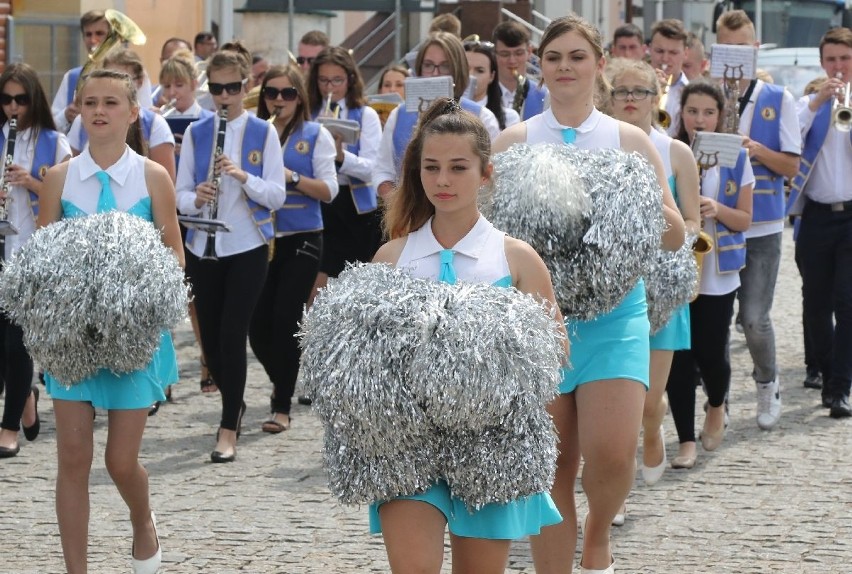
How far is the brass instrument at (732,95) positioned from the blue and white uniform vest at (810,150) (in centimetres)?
71

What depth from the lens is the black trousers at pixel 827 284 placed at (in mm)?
10078

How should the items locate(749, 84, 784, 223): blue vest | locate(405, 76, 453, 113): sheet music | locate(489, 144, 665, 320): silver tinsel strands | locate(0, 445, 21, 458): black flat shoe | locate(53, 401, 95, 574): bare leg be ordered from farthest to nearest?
locate(749, 84, 784, 223): blue vest → locate(405, 76, 453, 113): sheet music → locate(0, 445, 21, 458): black flat shoe → locate(53, 401, 95, 574): bare leg → locate(489, 144, 665, 320): silver tinsel strands

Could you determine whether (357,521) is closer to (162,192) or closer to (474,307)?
(162,192)

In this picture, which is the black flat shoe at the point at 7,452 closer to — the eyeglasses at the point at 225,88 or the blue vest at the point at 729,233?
the eyeglasses at the point at 225,88

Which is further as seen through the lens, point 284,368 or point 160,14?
point 160,14

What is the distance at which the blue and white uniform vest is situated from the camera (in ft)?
34.2

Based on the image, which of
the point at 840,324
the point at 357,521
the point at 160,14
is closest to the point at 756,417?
the point at 840,324

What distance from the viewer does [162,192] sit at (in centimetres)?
646

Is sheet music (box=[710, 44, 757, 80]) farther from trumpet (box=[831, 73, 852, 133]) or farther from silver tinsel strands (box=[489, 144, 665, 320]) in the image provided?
silver tinsel strands (box=[489, 144, 665, 320])

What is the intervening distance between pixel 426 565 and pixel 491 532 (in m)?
0.23

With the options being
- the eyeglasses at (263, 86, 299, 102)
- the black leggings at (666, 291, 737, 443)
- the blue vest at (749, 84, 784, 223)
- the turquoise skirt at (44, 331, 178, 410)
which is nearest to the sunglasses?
the eyeglasses at (263, 86, 299, 102)

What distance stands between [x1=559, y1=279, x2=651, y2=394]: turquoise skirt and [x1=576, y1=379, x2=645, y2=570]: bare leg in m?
0.03

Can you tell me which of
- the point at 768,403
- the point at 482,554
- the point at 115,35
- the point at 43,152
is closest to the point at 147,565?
the point at 482,554

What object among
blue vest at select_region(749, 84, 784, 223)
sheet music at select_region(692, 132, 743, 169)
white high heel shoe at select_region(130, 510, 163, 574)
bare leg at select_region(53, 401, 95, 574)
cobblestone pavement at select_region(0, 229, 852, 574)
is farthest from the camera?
blue vest at select_region(749, 84, 784, 223)
